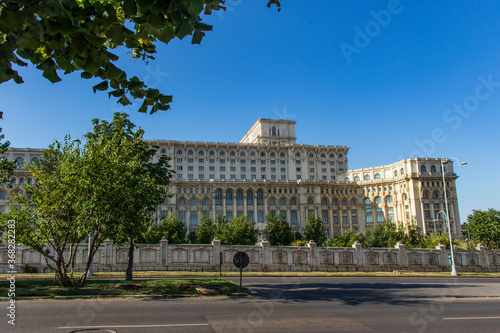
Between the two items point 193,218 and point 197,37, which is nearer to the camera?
point 197,37

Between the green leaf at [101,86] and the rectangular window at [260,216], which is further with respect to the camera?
the rectangular window at [260,216]

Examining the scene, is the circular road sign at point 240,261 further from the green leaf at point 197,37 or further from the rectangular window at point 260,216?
the rectangular window at point 260,216

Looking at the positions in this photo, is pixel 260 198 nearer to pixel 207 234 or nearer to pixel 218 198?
pixel 218 198

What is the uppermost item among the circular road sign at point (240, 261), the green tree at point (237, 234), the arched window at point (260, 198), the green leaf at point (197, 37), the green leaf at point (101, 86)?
the arched window at point (260, 198)

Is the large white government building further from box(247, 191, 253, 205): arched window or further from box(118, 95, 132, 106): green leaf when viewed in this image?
box(118, 95, 132, 106): green leaf

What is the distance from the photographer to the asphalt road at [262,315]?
9961 mm

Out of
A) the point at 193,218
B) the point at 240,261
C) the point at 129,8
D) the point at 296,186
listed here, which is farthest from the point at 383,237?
the point at 129,8

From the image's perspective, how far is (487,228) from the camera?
5762 centimetres

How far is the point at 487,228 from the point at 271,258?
4313cm

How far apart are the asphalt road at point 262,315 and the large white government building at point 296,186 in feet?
244

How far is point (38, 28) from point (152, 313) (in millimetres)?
10236

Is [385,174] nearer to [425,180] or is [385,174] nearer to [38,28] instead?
[425,180]

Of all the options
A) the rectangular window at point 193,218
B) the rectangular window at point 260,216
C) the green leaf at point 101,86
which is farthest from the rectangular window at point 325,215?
the green leaf at point 101,86

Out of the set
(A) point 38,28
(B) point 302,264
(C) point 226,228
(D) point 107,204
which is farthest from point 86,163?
(C) point 226,228
